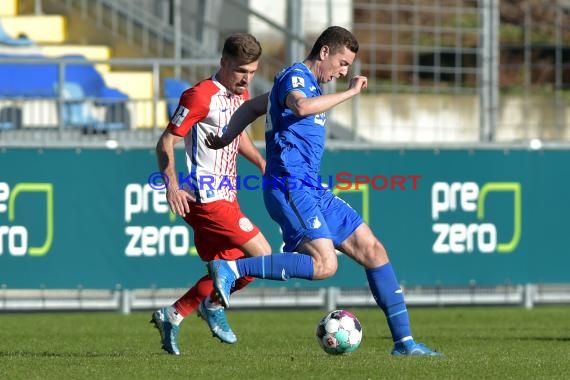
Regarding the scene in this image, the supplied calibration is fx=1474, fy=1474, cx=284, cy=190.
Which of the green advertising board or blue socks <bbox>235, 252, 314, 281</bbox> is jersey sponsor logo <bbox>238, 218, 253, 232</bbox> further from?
the green advertising board

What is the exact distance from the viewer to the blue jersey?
8.87 meters

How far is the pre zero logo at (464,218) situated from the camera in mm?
14453

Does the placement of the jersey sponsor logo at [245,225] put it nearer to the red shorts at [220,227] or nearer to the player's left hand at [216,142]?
the red shorts at [220,227]

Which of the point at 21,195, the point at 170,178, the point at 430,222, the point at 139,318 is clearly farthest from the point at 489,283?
the point at 170,178

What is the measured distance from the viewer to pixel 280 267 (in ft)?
28.8

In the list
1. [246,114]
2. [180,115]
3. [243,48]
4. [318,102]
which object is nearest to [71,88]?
[180,115]

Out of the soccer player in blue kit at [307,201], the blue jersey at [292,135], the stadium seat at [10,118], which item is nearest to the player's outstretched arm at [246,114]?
the soccer player in blue kit at [307,201]

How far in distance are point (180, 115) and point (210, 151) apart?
404 mm

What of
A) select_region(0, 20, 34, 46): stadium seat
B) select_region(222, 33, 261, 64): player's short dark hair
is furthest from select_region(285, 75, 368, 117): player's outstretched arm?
select_region(0, 20, 34, 46): stadium seat

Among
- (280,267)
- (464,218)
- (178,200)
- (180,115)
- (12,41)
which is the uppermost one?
(12,41)

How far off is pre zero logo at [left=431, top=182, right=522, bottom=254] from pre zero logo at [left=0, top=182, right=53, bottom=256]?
374 cm

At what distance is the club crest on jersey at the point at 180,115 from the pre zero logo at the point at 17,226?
14.7 feet

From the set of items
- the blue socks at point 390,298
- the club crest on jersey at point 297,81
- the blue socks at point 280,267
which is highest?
the club crest on jersey at point 297,81

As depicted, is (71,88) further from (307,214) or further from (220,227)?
(307,214)
